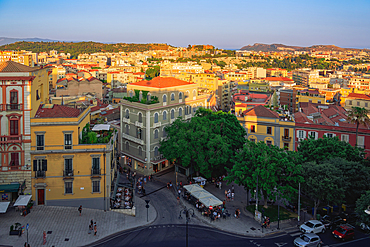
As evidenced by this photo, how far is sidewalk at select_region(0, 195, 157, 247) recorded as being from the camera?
28.2m

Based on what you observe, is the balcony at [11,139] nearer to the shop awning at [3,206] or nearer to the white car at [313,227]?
the shop awning at [3,206]

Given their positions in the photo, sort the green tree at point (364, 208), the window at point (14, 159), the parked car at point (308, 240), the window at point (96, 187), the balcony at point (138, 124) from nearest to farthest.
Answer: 1. the parked car at point (308, 240)
2. the green tree at point (364, 208)
3. the window at point (14, 159)
4. the window at point (96, 187)
5. the balcony at point (138, 124)

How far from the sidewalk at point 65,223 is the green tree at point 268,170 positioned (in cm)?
1075

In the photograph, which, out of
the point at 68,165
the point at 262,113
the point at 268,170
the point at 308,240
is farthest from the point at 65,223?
the point at 262,113

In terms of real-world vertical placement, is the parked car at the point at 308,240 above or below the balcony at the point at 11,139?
below

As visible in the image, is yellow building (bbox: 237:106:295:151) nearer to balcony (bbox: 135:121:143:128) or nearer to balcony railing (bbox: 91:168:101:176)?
balcony (bbox: 135:121:143:128)

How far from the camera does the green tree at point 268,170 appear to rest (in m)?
33.2

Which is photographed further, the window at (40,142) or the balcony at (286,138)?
the balcony at (286,138)

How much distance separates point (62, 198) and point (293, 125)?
34.9 m

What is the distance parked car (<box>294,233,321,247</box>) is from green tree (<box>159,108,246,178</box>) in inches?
561

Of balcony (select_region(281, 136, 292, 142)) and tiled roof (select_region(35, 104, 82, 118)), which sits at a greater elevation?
tiled roof (select_region(35, 104, 82, 118))

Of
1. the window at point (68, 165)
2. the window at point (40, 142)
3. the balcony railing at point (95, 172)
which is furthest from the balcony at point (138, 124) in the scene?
the window at point (40, 142)

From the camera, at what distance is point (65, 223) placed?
1235 inches

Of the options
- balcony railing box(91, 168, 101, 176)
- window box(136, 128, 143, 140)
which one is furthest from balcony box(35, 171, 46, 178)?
window box(136, 128, 143, 140)
